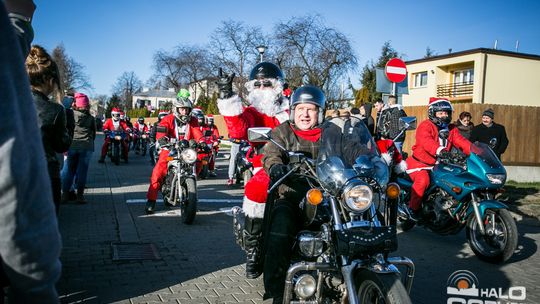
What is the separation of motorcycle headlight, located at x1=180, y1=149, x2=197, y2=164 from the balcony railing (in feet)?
115

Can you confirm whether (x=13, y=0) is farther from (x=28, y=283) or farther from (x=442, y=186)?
(x=442, y=186)

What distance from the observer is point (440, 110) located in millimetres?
6371

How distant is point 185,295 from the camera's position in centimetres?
390

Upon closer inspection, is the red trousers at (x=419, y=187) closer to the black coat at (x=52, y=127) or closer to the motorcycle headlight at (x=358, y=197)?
the motorcycle headlight at (x=358, y=197)

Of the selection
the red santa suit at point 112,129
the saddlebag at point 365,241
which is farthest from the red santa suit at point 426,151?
the red santa suit at point 112,129

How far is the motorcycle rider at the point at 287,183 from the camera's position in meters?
3.15

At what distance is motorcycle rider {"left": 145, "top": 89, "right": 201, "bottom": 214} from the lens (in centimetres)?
736

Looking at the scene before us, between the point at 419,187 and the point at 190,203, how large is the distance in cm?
328

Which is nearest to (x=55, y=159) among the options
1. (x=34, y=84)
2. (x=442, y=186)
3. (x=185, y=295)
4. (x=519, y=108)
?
(x=34, y=84)

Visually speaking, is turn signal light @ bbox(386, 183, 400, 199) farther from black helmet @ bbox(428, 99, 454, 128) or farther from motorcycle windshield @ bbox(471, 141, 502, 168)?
black helmet @ bbox(428, 99, 454, 128)

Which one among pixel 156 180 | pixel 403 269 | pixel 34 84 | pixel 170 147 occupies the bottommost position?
pixel 403 269

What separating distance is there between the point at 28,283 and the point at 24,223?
14 centimetres

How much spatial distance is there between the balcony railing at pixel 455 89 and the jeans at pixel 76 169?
1385 inches

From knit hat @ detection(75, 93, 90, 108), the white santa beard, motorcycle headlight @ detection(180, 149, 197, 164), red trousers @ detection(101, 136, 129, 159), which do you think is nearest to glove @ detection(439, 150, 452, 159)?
the white santa beard
